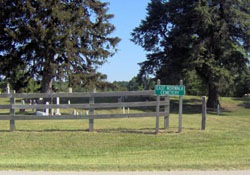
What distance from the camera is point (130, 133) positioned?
12922mm

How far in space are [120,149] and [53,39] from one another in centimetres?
1743

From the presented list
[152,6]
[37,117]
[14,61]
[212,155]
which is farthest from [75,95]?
[152,6]

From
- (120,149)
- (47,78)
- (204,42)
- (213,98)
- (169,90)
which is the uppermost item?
(204,42)

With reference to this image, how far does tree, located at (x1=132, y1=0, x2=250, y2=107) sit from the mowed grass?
83.4ft

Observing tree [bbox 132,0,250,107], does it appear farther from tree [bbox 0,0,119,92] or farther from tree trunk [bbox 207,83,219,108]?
tree [bbox 0,0,119,92]

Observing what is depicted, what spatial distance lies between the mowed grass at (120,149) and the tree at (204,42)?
2541 centimetres

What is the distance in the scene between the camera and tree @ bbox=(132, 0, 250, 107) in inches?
1524

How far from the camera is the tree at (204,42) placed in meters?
38.7

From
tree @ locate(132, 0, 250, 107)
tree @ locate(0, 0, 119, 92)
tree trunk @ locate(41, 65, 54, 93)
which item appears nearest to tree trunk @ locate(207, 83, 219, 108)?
tree @ locate(132, 0, 250, 107)

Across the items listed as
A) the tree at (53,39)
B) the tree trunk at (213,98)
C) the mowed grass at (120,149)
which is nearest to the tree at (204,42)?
the tree trunk at (213,98)

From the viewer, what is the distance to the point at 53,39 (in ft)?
89.6

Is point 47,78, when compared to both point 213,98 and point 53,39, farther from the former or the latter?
point 213,98

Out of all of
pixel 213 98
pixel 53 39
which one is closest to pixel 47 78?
pixel 53 39

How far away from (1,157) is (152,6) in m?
38.3
